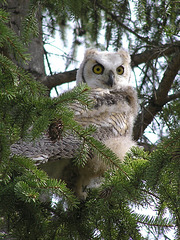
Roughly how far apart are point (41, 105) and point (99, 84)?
1.57m

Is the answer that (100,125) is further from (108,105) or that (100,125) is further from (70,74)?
(70,74)

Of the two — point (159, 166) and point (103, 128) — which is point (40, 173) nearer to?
point (159, 166)

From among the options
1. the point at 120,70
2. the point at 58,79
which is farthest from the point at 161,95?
the point at 58,79

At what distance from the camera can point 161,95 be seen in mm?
2725

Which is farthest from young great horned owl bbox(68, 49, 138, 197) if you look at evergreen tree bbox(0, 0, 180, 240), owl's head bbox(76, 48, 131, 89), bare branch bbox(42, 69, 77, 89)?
evergreen tree bbox(0, 0, 180, 240)

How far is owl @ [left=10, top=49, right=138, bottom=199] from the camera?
5.74ft

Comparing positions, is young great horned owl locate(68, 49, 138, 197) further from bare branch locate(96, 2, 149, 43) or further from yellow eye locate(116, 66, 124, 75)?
bare branch locate(96, 2, 149, 43)

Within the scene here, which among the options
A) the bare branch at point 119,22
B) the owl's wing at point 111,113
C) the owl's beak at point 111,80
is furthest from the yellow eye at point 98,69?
the bare branch at point 119,22

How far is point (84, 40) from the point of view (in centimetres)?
367

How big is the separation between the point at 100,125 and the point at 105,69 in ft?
2.49

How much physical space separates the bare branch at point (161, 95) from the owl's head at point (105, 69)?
0.30 m

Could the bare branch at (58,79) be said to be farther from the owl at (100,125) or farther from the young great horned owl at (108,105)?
the owl at (100,125)

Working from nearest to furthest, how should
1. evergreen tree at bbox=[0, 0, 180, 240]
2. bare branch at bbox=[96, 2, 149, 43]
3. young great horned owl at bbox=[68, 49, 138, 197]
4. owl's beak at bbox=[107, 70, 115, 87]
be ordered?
evergreen tree at bbox=[0, 0, 180, 240], young great horned owl at bbox=[68, 49, 138, 197], owl's beak at bbox=[107, 70, 115, 87], bare branch at bbox=[96, 2, 149, 43]

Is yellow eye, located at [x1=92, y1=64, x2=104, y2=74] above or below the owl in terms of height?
above
